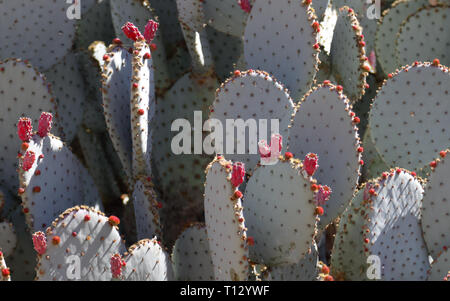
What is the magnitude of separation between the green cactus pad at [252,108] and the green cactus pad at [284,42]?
207mm

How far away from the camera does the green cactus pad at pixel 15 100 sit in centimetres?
312

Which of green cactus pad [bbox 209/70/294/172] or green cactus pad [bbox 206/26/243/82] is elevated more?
green cactus pad [bbox 206/26/243/82]

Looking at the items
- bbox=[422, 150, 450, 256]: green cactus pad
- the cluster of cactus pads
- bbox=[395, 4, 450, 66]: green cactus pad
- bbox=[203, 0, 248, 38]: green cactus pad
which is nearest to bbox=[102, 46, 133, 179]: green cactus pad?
the cluster of cactus pads

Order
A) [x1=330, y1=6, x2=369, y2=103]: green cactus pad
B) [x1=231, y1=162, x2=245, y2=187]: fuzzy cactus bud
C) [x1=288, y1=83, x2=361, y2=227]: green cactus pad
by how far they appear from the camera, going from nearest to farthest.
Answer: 1. [x1=231, y1=162, x2=245, y2=187]: fuzzy cactus bud
2. [x1=288, y1=83, x2=361, y2=227]: green cactus pad
3. [x1=330, y1=6, x2=369, y2=103]: green cactus pad

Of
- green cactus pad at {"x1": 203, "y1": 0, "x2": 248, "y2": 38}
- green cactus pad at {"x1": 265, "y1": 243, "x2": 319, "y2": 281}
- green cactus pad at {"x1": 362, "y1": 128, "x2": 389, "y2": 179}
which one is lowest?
green cactus pad at {"x1": 265, "y1": 243, "x2": 319, "y2": 281}

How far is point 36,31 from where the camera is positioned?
3.42m

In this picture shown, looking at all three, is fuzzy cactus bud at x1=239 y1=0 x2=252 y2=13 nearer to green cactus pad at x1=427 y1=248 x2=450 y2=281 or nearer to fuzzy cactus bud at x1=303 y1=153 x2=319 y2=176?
fuzzy cactus bud at x1=303 y1=153 x2=319 y2=176

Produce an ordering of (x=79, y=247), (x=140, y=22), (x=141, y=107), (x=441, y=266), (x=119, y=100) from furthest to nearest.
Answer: (x=140, y=22), (x=119, y=100), (x=141, y=107), (x=441, y=266), (x=79, y=247)

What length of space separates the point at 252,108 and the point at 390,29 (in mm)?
1275

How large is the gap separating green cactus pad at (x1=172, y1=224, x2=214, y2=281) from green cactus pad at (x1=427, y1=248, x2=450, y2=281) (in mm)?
824

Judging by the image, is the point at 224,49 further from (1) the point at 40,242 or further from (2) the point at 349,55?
(1) the point at 40,242

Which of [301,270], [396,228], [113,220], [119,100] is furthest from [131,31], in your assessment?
[396,228]

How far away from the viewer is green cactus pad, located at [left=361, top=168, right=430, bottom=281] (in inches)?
104
